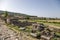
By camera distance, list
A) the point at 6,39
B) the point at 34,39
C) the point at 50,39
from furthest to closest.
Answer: the point at 6,39, the point at 34,39, the point at 50,39

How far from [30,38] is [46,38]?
5.43 feet

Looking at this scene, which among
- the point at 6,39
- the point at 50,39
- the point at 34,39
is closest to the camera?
the point at 50,39

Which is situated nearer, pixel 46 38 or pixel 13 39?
pixel 46 38

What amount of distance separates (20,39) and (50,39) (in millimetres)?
2571

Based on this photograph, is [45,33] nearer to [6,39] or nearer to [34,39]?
[34,39]

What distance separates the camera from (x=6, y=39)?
11.1 meters

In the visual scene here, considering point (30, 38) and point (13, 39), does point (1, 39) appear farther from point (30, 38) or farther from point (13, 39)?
point (30, 38)

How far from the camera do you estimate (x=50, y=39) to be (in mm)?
9578

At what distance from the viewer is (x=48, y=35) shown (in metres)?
10.3

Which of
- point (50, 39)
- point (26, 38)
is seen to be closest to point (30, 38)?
point (26, 38)

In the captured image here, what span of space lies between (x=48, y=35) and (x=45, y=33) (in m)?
0.53

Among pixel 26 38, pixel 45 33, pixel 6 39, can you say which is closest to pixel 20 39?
pixel 26 38

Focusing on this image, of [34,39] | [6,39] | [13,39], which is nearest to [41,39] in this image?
[34,39]

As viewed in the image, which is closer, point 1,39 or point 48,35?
point 48,35
